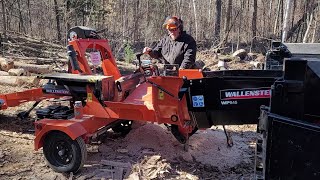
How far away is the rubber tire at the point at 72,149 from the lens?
4.52 meters

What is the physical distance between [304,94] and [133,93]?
11.8 feet

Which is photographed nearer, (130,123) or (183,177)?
(183,177)

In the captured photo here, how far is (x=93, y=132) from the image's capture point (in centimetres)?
482

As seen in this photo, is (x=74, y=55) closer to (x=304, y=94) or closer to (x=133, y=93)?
(x=133, y=93)

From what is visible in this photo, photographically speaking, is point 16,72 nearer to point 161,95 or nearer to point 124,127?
point 124,127

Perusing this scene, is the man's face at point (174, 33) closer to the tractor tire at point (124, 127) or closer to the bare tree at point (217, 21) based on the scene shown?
the tractor tire at point (124, 127)

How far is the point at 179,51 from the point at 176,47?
12 cm

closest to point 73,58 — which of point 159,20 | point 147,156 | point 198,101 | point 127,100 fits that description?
point 127,100

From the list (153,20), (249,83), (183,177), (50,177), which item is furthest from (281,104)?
(153,20)

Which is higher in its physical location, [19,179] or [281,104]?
[281,104]

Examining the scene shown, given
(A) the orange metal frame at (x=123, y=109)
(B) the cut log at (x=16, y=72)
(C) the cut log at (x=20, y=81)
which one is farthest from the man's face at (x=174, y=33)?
(B) the cut log at (x=16, y=72)

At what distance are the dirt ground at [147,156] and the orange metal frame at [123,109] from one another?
47cm

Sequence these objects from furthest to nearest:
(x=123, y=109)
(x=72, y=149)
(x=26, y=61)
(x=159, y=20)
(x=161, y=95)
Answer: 1. (x=159, y=20)
2. (x=26, y=61)
3. (x=123, y=109)
4. (x=72, y=149)
5. (x=161, y=95)

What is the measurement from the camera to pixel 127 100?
5359mm
